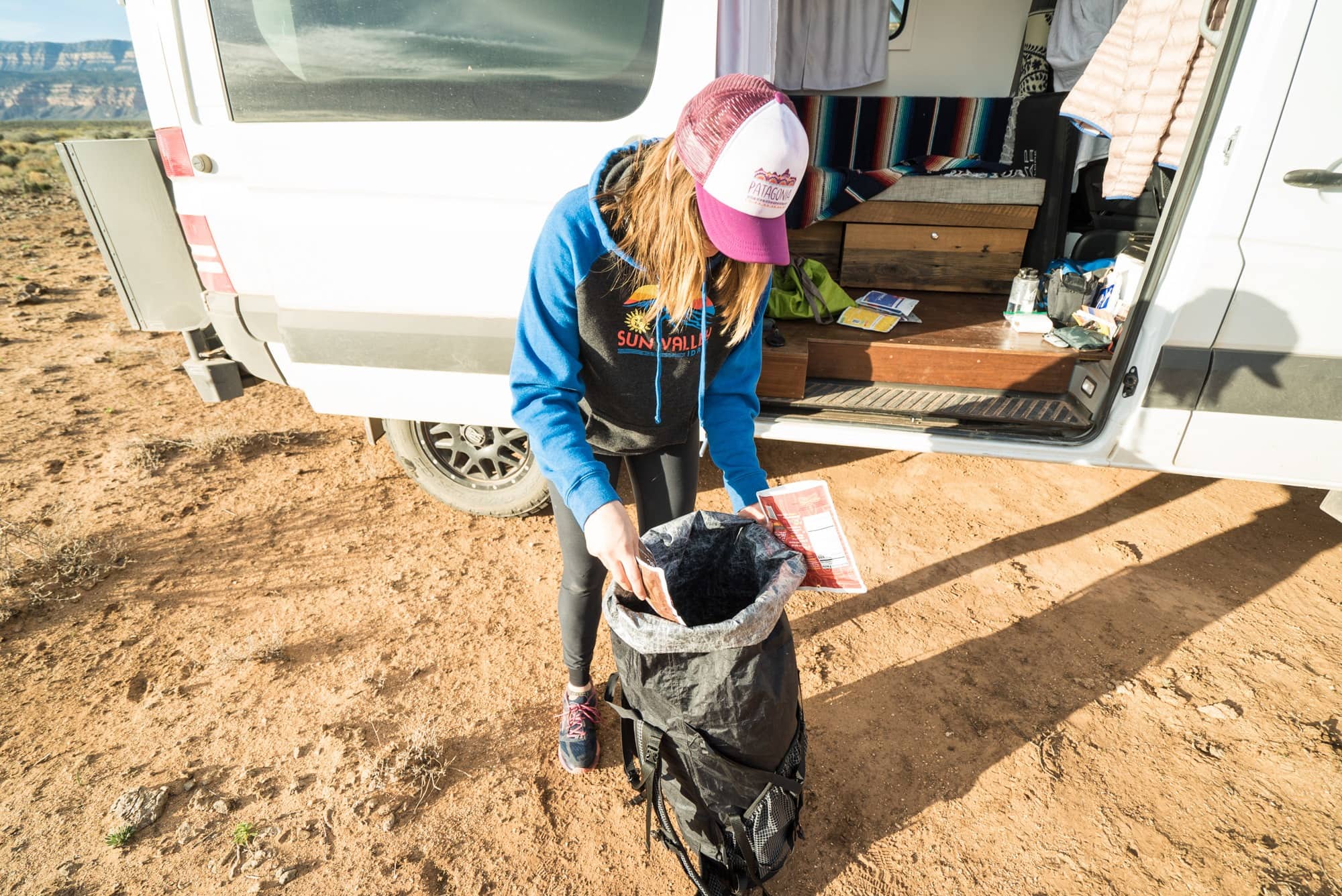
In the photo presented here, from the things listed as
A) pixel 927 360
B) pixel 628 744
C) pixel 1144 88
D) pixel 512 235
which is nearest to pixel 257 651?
pixel 628 744

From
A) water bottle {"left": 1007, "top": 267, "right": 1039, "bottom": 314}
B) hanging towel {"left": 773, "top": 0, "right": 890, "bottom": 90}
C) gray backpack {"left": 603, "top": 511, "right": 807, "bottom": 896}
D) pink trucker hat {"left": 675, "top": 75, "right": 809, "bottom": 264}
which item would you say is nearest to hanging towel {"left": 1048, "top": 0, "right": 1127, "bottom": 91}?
hanging towel {"left": 773, "top": 0, "right": 890, "bottom": 90}

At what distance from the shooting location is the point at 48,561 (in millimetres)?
2742

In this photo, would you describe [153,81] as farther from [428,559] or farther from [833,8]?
[833,8]

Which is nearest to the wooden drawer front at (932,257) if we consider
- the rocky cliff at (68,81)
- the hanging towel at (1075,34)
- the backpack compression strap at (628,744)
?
the hanging towel at (1075,34)

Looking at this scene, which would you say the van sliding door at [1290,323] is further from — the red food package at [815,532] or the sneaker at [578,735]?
the sneaker at [578,735]

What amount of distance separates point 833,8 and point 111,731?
18.8 feet

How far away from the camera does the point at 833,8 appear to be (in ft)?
16.1

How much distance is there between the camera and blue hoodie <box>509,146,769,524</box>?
1349mm

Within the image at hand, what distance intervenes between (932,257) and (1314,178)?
1.93m

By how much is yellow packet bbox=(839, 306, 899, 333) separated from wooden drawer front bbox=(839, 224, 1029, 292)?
0.61 meters

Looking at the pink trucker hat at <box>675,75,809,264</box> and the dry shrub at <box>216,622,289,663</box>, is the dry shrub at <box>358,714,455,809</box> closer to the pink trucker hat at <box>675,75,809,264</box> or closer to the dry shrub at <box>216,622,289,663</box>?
the dry shrub at <box>216,622,289,663</box>

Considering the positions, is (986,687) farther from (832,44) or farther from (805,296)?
(832,44)

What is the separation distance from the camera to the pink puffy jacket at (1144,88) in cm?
238

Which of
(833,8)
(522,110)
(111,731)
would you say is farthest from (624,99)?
(833,8)
